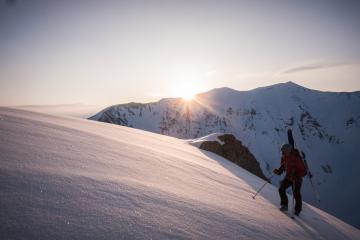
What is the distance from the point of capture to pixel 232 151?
18922 millimetres

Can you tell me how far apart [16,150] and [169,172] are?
2897mm

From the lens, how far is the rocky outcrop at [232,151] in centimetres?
1627

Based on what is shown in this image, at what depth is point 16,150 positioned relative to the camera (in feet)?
12.0

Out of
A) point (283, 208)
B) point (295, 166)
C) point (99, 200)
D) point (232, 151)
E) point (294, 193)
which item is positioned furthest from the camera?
point (232, 151)

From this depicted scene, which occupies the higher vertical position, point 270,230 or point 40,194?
point 40,194

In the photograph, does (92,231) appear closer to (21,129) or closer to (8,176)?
(8,176)

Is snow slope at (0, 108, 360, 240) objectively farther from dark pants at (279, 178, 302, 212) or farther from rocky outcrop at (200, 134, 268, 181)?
rocky outcrop at (200, 134, 268, 181)

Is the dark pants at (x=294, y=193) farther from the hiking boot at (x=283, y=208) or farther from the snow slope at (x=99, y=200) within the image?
the snow slope at (x=99, y=200)

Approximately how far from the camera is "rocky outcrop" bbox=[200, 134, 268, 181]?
16.3 m

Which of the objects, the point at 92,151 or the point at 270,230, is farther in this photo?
the point at 92,151

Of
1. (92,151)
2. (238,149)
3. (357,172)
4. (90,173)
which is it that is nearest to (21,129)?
(92,151)

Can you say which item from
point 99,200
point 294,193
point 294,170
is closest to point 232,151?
point 294,193

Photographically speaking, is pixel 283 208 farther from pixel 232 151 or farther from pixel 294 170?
pixel 232 151

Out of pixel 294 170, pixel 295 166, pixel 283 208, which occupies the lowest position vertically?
pixel 283 208
